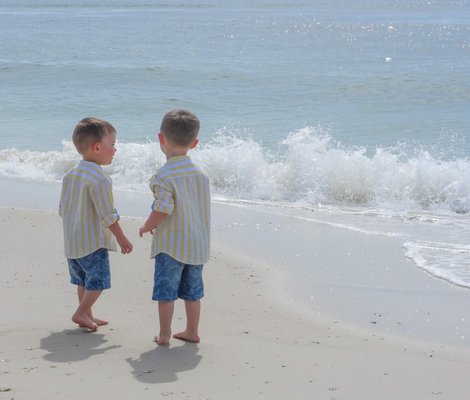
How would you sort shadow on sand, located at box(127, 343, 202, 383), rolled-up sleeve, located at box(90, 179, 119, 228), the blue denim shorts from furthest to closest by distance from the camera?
the blue denim shorts → rolled-up sleeve, located at box(90, 179, 119, 228) → shadow on sand, located at box(127, 343, 202, 383)

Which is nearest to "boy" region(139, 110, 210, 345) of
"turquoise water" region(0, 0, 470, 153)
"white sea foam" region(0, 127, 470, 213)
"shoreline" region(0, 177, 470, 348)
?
"shoreline" region(0, 177, 470, 348)

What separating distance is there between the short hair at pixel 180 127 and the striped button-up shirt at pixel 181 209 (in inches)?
3.4

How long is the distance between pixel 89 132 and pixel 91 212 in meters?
0.38

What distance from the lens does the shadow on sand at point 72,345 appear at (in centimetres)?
407

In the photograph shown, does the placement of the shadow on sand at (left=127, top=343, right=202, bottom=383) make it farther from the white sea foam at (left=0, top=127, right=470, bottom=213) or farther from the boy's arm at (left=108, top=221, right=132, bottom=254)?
the white sea foam at (left=0, top=127, right=470, bottom=213)

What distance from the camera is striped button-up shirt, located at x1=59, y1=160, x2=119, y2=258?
429 cm

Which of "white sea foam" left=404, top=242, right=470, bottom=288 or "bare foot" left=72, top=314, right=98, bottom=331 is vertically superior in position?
"white sea foam" left=404, top=242, right=470, bottom=288

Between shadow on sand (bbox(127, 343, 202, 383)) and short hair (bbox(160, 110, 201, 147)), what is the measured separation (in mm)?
945

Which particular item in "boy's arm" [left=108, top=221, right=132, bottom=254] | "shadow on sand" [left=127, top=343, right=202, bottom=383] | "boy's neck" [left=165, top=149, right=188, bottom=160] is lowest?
"shadow on sand" [left=127, top=343, right=202, bottom=383]

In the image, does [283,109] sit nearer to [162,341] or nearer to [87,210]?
[87,210]

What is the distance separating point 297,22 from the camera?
4019 centimetres

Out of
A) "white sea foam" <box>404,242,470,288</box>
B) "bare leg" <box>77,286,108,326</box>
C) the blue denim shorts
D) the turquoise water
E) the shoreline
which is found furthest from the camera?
the turquoise water

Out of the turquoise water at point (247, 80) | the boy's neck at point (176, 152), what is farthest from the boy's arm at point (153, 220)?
the turquoise water at point (247, 80)

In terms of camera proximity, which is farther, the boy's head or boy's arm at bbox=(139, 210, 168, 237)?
the boy's head
